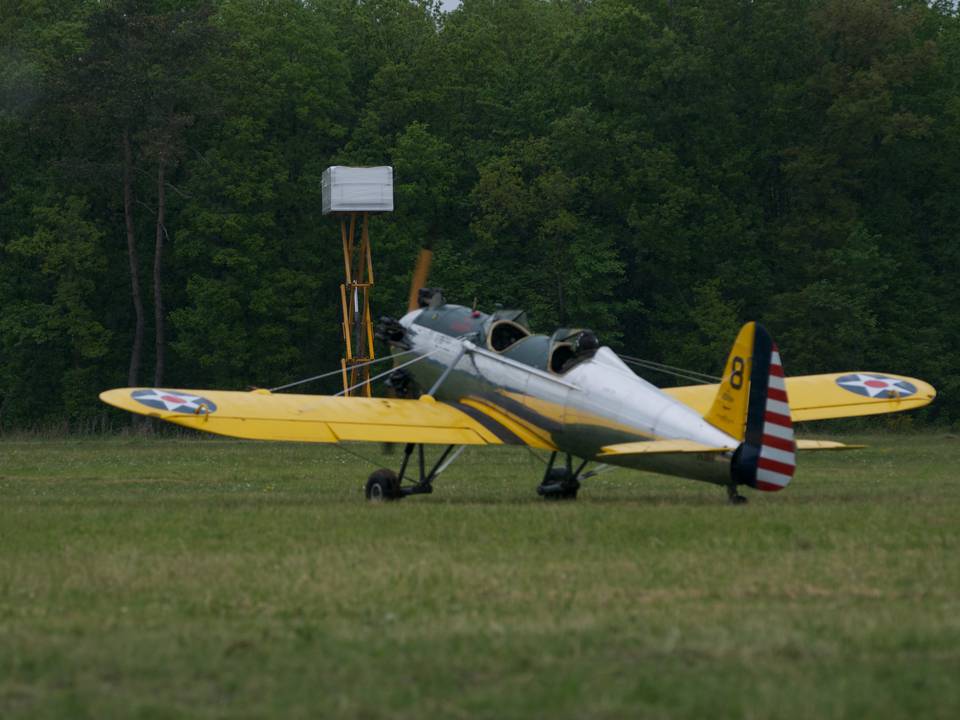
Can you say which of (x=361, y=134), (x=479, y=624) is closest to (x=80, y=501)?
(x=479, y=624)

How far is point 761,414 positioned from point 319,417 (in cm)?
507

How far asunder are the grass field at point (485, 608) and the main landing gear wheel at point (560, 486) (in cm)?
59

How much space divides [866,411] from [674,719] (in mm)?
12886

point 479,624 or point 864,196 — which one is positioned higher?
point 864,196

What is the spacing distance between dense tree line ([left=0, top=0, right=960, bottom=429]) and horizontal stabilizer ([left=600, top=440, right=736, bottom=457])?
3450 cm

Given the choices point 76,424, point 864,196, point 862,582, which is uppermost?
point 864,196

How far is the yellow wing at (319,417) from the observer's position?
1692cm

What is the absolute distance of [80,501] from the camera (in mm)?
18891

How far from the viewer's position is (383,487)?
18.5 m

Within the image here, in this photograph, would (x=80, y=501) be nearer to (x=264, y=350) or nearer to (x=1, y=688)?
(x=1, y=688)

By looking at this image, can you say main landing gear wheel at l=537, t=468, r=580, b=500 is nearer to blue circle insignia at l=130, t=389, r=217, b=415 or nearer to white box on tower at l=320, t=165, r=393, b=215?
blue circle insignia at l=130, t=389, r=217, b=415

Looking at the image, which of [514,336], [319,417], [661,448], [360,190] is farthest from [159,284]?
[661,448]

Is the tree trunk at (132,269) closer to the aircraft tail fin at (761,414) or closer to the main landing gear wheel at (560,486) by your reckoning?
the main landing gear wheel at (560,486)

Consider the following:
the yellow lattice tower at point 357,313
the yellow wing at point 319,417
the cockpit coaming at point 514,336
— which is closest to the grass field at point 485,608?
the yellow wing at point 319,417
